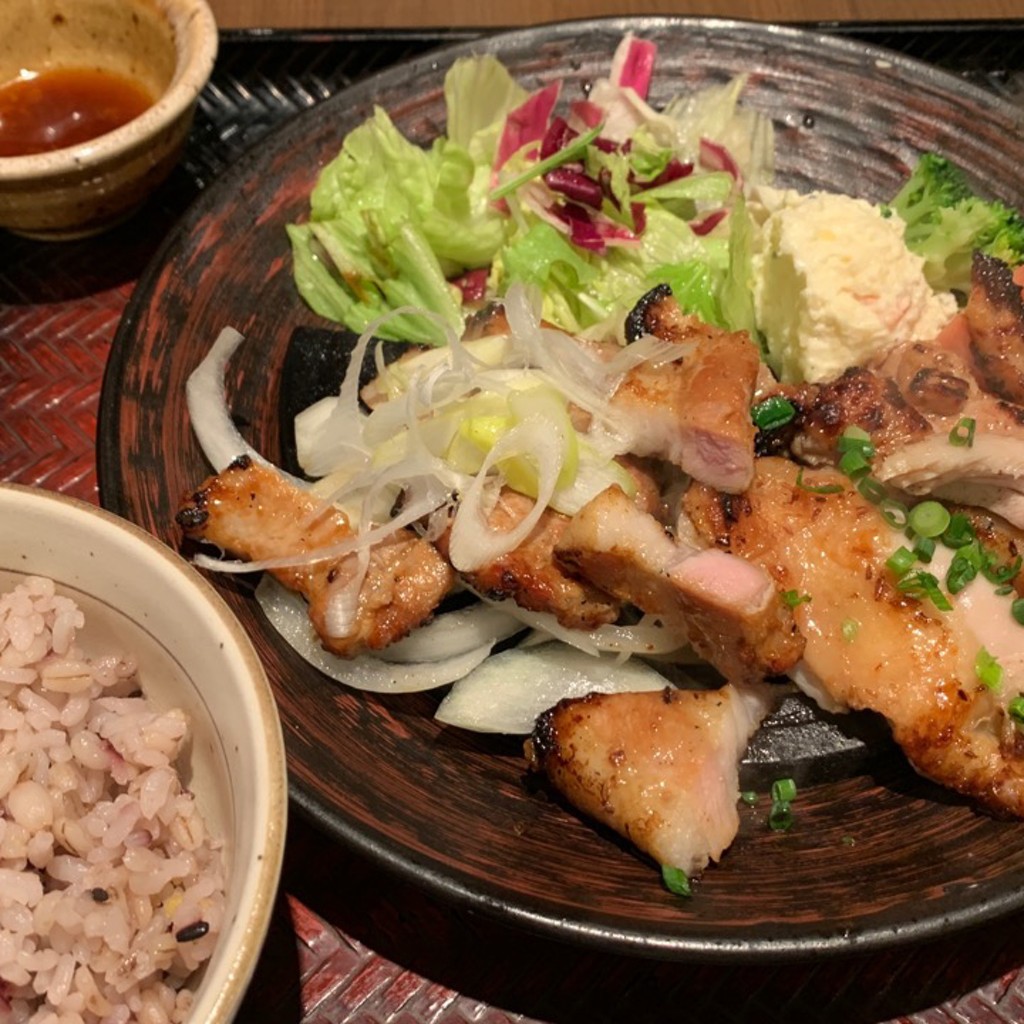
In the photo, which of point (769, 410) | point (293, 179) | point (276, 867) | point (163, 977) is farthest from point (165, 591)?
point (293, 179)

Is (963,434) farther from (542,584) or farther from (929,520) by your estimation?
(542,584)

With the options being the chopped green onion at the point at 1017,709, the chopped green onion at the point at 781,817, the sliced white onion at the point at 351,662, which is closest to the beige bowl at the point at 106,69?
A: the sliced white onion at the point at 351,662

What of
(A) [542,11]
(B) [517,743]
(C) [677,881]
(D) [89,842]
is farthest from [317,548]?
(A) [542,11]

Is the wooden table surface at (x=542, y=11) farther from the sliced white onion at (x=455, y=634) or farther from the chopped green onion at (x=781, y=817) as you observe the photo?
the chopped green onion at (x=781, y=817)

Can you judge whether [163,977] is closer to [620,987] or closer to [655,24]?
[620,987]

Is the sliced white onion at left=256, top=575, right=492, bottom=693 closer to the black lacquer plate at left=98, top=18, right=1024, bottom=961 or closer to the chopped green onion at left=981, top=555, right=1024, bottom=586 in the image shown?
the black lacquer plate at left=98, top=18, right=1024, bottom=961

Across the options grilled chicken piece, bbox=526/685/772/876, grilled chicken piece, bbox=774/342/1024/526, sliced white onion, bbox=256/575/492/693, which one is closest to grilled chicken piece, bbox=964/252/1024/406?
grilled chicken piece, bbox=774/342/1024/526
